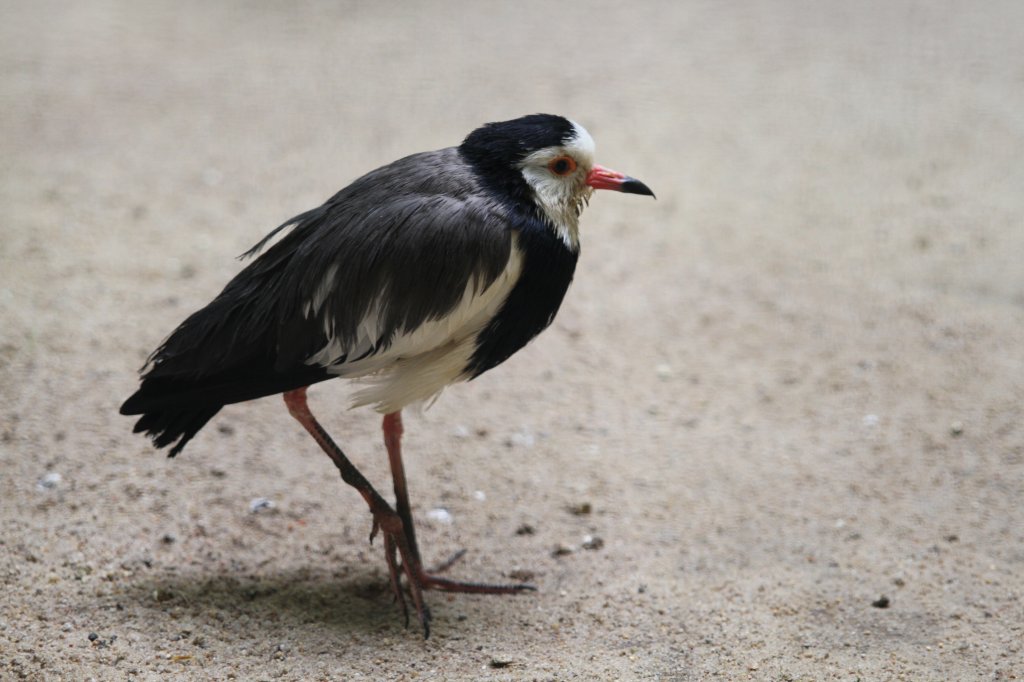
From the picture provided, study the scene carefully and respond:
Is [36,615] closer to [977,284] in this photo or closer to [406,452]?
[406,452]

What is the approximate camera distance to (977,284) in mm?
5539

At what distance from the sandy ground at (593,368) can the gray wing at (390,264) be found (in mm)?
994

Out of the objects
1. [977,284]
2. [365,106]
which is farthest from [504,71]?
[977,284]

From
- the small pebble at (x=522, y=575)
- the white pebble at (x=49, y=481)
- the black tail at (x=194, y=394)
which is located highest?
the black tail at (x=194, y=394)

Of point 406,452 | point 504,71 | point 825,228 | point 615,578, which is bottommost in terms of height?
point 615,578

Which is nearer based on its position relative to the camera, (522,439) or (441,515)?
(441,515)

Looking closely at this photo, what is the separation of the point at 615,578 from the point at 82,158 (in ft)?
15.6

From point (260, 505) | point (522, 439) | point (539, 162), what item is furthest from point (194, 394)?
point (522, 439)

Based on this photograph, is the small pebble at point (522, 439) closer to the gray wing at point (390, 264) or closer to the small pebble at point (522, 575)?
the small pebble at point (522, 575)

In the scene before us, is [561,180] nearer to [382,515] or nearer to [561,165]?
[561,165]

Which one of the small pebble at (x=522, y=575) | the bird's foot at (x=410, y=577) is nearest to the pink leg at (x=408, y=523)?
the bird's foot at (x=410, y=577)

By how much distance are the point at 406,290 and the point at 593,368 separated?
2032 mm

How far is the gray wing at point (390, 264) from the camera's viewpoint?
126 inches

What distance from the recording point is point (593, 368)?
5098mm
